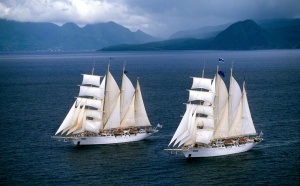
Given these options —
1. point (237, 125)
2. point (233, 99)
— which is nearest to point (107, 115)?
point (233, 99)

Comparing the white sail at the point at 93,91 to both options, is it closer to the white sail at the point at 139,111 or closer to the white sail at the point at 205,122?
the white sail at the point at 139,111

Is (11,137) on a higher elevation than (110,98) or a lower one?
lower

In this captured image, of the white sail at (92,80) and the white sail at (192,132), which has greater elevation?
the white sail at (92,80)

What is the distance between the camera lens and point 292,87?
174 metres

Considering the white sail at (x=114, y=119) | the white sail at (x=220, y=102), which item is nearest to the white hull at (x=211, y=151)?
the white sail at (x=220, y=102)

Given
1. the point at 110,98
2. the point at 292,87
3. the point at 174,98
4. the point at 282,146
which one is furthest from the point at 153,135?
the point at 292,87

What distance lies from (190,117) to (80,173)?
2213 centimetres

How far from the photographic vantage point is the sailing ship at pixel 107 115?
101 m

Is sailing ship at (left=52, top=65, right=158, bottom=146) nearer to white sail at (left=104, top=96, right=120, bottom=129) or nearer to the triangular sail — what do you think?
white sail at (left=104, top=96, right=120, bottom=129)

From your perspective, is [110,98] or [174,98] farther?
[174,98]

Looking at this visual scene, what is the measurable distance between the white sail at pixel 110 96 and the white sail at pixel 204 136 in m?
22.1

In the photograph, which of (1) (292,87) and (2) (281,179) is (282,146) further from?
(1) (292,87)

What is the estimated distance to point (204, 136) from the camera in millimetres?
91188

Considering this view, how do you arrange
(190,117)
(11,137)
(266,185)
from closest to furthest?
(266,185) < (190,117) < (11,137)
